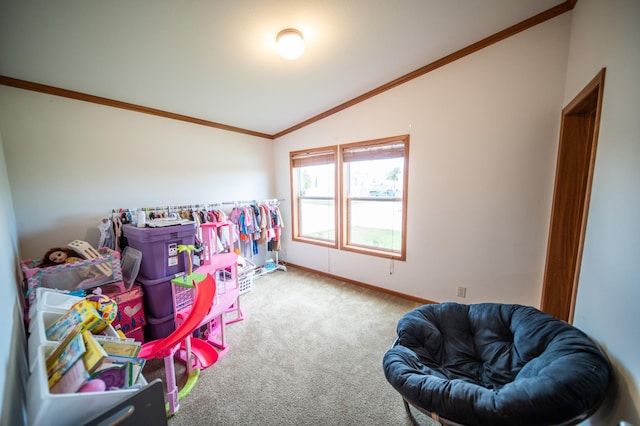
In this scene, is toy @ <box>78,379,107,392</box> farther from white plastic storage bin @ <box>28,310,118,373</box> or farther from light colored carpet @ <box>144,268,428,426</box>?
light colored carpet @ <box>144,268,428,426</box>

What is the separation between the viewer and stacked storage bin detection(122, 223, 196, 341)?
194 cm

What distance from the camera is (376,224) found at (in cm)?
320

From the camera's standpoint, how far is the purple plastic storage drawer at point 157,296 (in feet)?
6.43

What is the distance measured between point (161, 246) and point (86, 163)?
1.27 m

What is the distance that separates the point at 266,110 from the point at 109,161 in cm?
184

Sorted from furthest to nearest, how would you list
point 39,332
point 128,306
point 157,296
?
point 157,296
point 128,306
point 39,332

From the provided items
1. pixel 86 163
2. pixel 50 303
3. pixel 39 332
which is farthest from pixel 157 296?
pixel 86 163

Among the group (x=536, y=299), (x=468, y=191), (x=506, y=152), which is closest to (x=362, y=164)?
(x=468, y=191)

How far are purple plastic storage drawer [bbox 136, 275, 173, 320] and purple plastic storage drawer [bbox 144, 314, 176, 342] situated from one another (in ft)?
0.13

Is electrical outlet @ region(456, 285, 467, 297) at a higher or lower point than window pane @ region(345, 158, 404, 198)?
lower

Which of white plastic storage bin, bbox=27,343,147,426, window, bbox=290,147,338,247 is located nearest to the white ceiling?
window, bbox=290,147,338,247

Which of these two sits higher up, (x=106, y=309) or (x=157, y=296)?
(x=106, y=309)

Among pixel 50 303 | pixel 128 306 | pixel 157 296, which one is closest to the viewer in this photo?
pixel 50 303

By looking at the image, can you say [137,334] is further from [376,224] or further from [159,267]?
[376,224]
